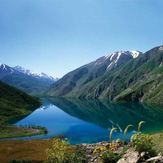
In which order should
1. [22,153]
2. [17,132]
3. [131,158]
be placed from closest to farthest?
1. [131,158]
2. [22,153]
3. [17,132]

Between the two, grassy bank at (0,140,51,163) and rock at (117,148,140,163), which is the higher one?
grassy bank at (0,140,51,163)

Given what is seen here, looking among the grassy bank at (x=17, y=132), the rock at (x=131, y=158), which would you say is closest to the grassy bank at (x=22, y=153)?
the rock at (x=131, y=158)

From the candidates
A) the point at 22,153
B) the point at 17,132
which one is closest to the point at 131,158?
the point at 22,153

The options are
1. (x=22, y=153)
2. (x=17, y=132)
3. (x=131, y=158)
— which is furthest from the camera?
(x=17, y=132)

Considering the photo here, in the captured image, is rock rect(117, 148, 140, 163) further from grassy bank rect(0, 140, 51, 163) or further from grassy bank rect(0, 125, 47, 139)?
grassy bank rect(0, 125, 47, 139)

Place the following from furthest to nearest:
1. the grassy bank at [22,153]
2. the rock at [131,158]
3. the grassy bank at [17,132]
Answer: the grassy bank at [17,132], the grassy bank at [22,153], the rock at [131,158]

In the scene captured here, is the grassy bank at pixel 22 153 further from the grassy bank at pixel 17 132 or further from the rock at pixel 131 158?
the grassy bank at pixel 17 132

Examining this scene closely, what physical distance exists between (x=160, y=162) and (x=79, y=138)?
250 feet

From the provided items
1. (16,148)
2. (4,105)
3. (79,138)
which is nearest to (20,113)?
(4,105)

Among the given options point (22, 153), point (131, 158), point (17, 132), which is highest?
point (17, 132)

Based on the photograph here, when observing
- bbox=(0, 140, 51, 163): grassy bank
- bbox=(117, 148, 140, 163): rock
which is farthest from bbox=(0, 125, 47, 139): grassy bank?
bbox=(117, 148, 140, 163): rock

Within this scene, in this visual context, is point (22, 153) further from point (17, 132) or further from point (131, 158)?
point (17, 132)

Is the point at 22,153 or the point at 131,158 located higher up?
the point at 22,153

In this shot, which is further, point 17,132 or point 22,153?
point 17,132
